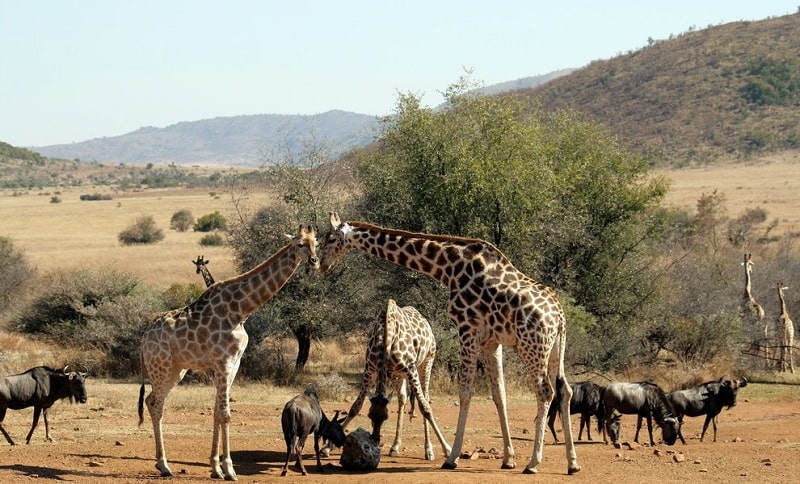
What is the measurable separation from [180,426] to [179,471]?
3714 millimetres

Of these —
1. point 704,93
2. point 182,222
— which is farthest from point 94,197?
point 704,93

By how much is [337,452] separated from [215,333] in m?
2.96

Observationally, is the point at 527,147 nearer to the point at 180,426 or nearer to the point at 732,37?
the point at 180,426

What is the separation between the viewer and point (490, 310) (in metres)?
13.7

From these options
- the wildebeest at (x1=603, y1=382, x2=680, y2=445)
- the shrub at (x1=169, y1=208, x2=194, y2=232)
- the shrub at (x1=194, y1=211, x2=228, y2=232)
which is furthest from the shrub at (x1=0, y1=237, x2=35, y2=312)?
the shrub at (x1=169, y1=208, x2=194, y2=232)

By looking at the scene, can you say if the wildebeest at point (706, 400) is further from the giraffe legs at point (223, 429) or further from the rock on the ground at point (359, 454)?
the giraffe legs at point (223, 429)

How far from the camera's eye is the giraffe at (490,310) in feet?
44.0

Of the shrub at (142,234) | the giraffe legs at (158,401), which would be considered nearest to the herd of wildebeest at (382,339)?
the giraffe legs at (158,401)

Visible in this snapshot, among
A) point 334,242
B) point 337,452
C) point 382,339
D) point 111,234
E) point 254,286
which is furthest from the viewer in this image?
point 111,234

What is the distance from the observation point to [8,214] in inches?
2867

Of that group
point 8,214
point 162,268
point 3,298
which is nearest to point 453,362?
point 3,298

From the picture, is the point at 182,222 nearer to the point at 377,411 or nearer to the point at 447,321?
the point at 447,321

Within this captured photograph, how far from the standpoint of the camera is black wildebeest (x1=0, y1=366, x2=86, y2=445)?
48.6 ft

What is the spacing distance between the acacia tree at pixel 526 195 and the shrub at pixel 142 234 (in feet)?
107
